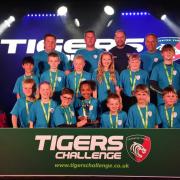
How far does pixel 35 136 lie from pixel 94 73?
79.2 inches

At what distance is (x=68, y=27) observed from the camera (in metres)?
8.00

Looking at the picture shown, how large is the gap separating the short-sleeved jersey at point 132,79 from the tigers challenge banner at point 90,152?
1616mm

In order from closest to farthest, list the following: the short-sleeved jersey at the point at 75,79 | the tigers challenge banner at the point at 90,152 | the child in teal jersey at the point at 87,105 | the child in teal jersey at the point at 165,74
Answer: the tigers challenge banner at the point at 90,152 → the child in teal jersey at the point at 87,105 → the child in teal jersey at the point at 165,74 → the short-sleeved jersey at the point at 75,79

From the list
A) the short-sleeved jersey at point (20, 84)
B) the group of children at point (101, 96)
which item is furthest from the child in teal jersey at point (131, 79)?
the short-sleeved jersey at point (20, 84)

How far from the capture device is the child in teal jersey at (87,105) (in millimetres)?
7027

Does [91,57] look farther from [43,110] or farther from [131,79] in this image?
[43,110]

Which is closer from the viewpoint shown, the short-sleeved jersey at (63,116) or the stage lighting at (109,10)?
the short-sleeved jersey at (63,116)

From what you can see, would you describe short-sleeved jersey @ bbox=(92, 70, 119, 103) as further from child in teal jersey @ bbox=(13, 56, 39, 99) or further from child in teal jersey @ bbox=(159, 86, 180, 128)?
child in teal jersey @ bbox=(13, 56, 39, 99)

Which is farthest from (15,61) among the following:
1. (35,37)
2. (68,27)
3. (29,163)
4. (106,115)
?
(29,163)

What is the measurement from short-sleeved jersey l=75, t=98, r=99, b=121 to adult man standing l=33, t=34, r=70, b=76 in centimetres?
74

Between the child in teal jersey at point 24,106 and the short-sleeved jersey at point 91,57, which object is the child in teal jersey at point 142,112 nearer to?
the short-sleeved jersey at point 91,57

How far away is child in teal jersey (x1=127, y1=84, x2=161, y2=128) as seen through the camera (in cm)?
677

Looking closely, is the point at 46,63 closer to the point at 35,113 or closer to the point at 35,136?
the point at 35,113

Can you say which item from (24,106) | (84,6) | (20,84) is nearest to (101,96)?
(24,106)
